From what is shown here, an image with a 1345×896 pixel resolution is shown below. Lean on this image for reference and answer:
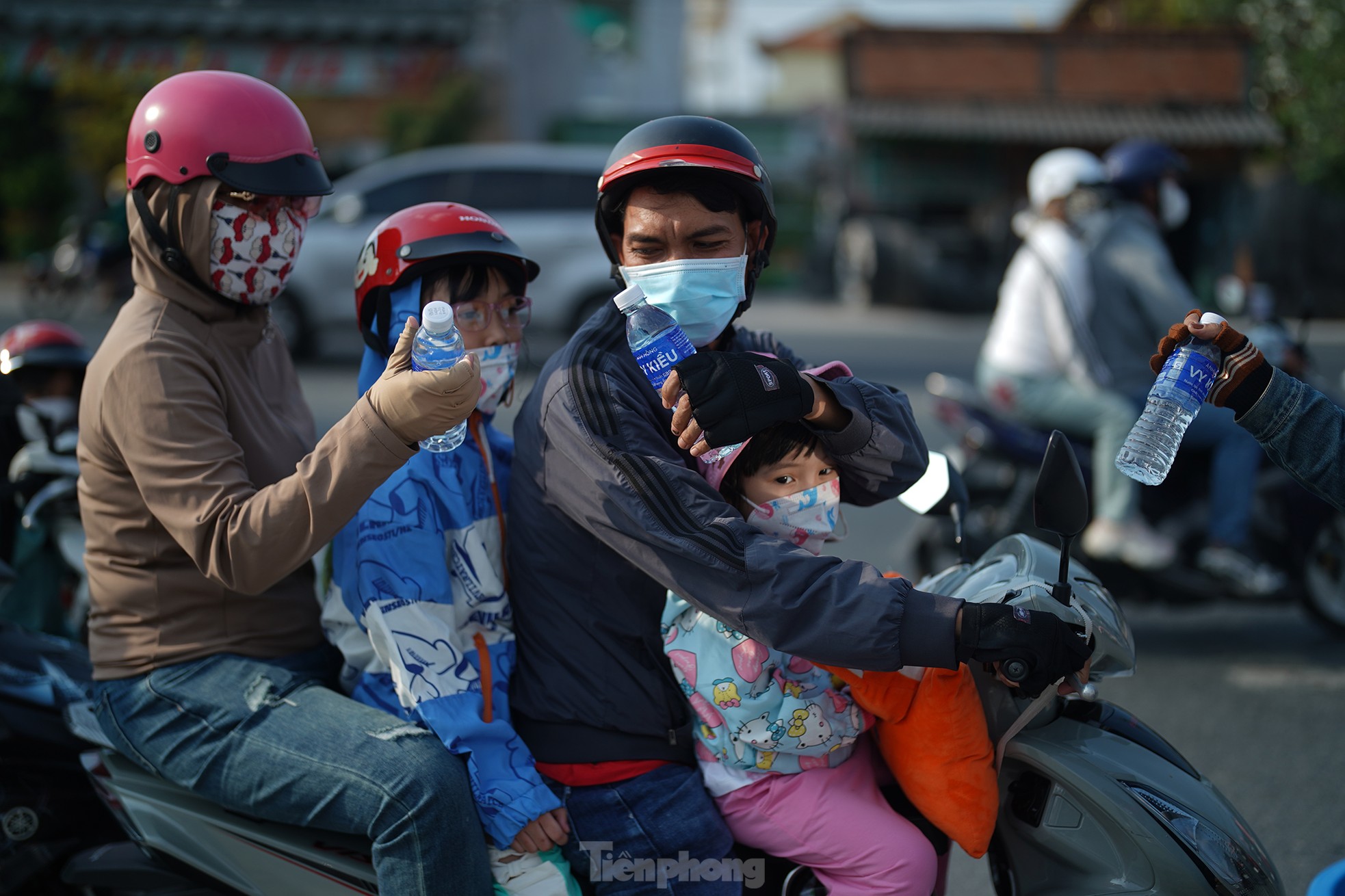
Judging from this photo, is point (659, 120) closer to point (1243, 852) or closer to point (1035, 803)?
point (1035, 803)

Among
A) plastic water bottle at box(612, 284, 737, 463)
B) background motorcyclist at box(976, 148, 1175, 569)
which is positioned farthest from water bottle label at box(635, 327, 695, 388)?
background motorcyclist at box(976, 148, 1175, 569)

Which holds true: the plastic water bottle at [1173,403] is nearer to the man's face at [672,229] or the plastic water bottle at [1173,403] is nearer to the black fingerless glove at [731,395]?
the black fingerless glove at [731,395]

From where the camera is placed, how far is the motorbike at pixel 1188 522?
5.01m

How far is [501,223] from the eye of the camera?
1214 cm

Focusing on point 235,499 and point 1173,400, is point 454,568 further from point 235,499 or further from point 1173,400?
point 1173,400

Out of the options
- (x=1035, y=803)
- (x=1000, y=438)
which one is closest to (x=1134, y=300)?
(x=1000, y=438)

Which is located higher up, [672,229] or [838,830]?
[672,229]

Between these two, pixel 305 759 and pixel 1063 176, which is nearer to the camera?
pixel 305 759

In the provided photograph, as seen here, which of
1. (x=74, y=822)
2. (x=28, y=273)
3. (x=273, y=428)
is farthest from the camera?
(x=28, y=273)

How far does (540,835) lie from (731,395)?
31.4 inches

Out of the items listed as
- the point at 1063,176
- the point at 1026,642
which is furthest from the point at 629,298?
the point at 1063,176

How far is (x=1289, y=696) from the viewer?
4.65 m

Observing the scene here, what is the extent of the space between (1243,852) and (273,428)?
1837 mm

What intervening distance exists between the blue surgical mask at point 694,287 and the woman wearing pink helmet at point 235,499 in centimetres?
38
